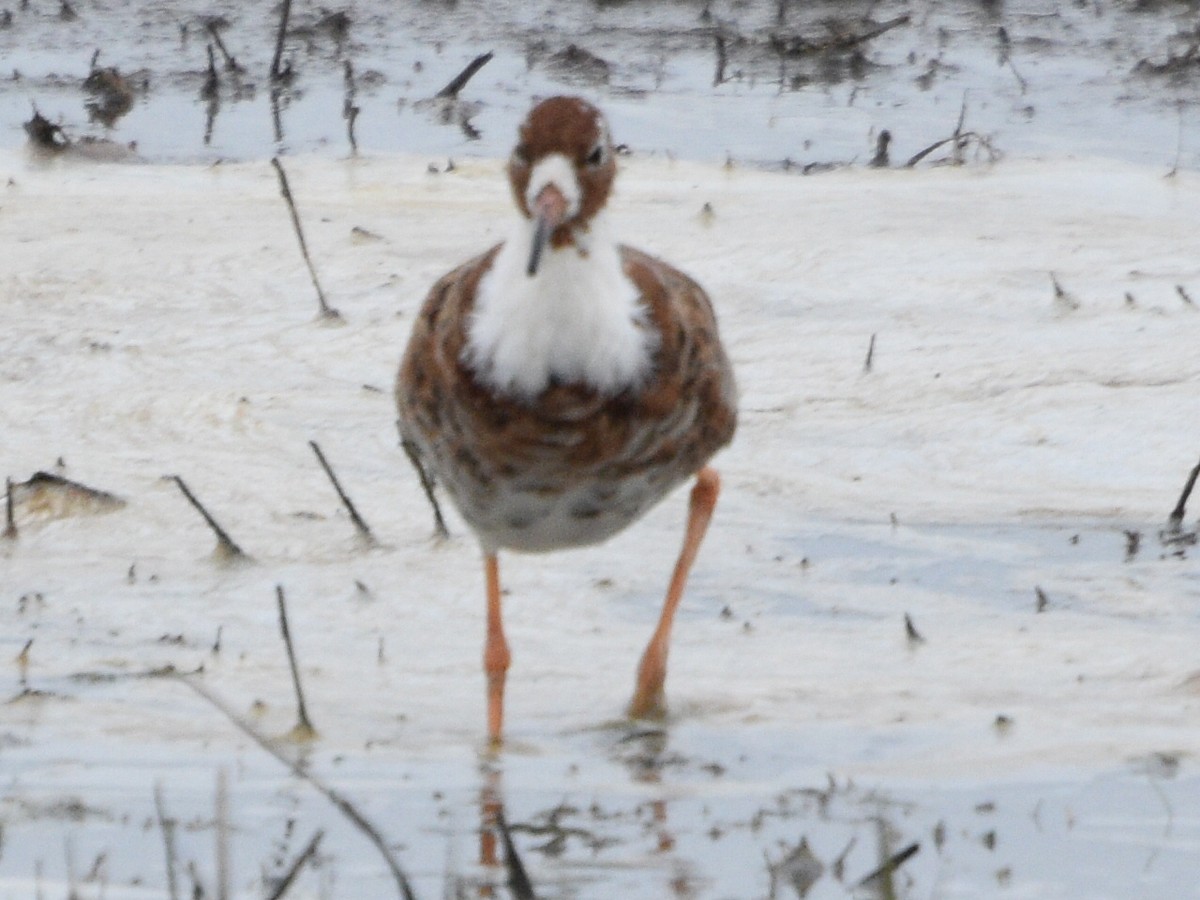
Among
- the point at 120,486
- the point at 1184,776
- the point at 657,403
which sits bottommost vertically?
the point at 120,486

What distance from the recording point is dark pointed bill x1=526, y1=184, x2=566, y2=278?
4633mm

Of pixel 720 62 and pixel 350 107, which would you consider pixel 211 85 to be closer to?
pixel 350 107

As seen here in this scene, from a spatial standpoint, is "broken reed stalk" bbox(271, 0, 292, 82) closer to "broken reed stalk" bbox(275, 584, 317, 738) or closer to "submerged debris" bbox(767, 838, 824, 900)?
"broken reed stalk" bbox(275, 584, 317, 738)

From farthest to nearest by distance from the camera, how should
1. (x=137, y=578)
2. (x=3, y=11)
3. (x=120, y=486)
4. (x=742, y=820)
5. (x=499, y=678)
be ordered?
1. (x=3, y=11)
2. (x=120, y=486)
3. (x=137, y=578)
4. (x=499, y=678)
5. (x=742, y=820)

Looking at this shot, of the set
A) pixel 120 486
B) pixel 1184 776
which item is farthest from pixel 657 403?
pixel 120 486

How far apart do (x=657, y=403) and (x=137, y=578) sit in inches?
72.3

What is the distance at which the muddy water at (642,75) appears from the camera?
12.1 metres

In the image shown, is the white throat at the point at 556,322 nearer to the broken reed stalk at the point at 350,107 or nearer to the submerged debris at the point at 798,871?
the submerged debris at the point at 798,871

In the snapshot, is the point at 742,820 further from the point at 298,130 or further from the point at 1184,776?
the point at 298,130

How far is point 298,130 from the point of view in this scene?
40.2 ft

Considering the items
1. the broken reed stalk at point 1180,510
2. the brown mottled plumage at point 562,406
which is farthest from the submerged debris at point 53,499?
the broken reed stalk at point 1180,510

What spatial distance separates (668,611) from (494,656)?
1.44 feet

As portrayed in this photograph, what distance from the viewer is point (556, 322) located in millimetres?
4812

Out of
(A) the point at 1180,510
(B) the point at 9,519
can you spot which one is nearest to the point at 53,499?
(B) the point at 9,519
